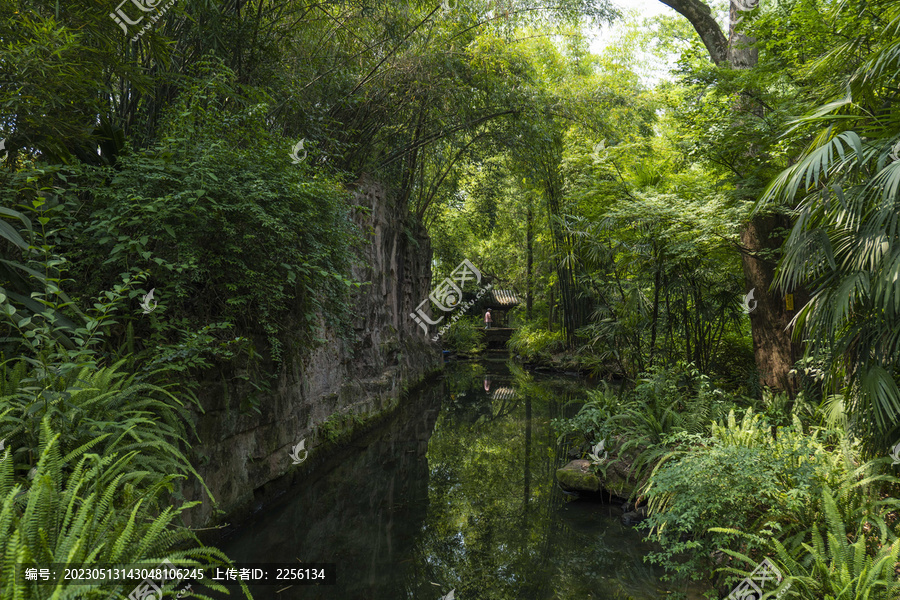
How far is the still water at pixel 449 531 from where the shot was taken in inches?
121

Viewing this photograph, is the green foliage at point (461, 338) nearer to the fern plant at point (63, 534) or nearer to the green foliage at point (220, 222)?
the green foliage at point (220, 222)

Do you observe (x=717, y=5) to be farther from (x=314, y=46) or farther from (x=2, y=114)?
(x=2, y=114)

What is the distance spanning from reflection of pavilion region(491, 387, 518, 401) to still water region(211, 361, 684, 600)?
3315 millimetres

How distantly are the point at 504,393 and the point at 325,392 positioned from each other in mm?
5601

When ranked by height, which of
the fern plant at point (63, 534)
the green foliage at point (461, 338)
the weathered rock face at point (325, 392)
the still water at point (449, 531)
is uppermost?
the green foliage at point (461, 338)

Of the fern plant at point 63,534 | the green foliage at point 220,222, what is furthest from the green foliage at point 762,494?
the green foliage at point 220,222

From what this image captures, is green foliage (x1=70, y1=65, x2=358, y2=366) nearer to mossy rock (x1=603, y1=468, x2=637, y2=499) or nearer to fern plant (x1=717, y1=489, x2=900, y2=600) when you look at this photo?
mossy rock (x1=603, y1=468, x2=637, y2=499)

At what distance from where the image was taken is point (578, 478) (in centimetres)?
459

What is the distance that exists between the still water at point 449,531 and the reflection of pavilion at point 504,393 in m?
3.31

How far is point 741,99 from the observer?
5.04 metres

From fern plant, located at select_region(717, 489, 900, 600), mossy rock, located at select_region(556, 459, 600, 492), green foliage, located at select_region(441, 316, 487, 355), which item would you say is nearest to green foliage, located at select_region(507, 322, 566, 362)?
green foliage, located at select_region(441, 316, 487, 355)

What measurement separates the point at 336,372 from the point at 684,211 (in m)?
4.43

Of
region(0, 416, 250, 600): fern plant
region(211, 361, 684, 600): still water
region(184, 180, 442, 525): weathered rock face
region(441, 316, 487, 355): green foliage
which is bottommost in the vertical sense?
region(211, 361, 684, 600): still water

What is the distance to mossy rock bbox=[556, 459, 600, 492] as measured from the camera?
4539 mm
